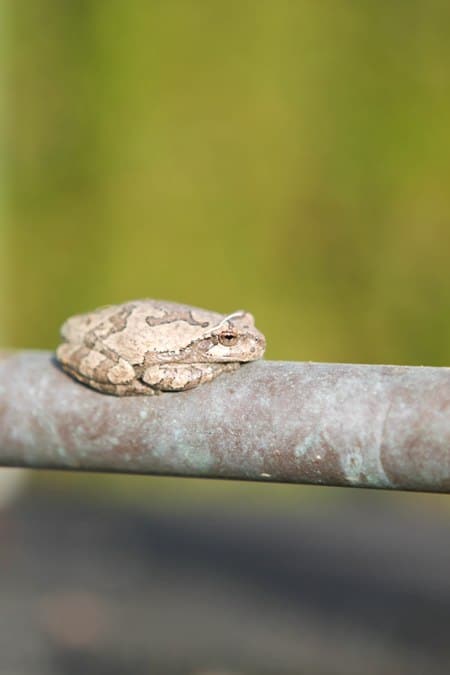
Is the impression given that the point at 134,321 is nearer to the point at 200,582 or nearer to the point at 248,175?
the point at 200,582

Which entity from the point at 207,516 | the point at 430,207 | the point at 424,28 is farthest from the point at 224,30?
the point at 207,516

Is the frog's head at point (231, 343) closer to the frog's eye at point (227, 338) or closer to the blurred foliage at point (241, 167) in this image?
the frog's eye at point (227, 338)

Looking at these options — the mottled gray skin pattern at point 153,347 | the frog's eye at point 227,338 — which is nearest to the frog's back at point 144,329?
the mottled gray skin pattern at point 153,347

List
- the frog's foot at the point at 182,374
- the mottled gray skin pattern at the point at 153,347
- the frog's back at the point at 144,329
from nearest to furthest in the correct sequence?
the frog's foot at the point at 182,374, the mottled gray skin pattern at the point at 153,347, the frog's back at the point at 144,329

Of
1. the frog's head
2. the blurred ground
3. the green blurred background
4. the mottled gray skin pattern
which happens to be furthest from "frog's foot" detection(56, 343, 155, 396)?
the green blurred background

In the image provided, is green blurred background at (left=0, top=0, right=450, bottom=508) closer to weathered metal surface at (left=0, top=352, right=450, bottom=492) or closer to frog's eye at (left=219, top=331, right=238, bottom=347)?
frog's eye at (left=219, top=331, right=238, bottom=347)

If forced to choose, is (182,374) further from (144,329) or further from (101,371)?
(144,329)
